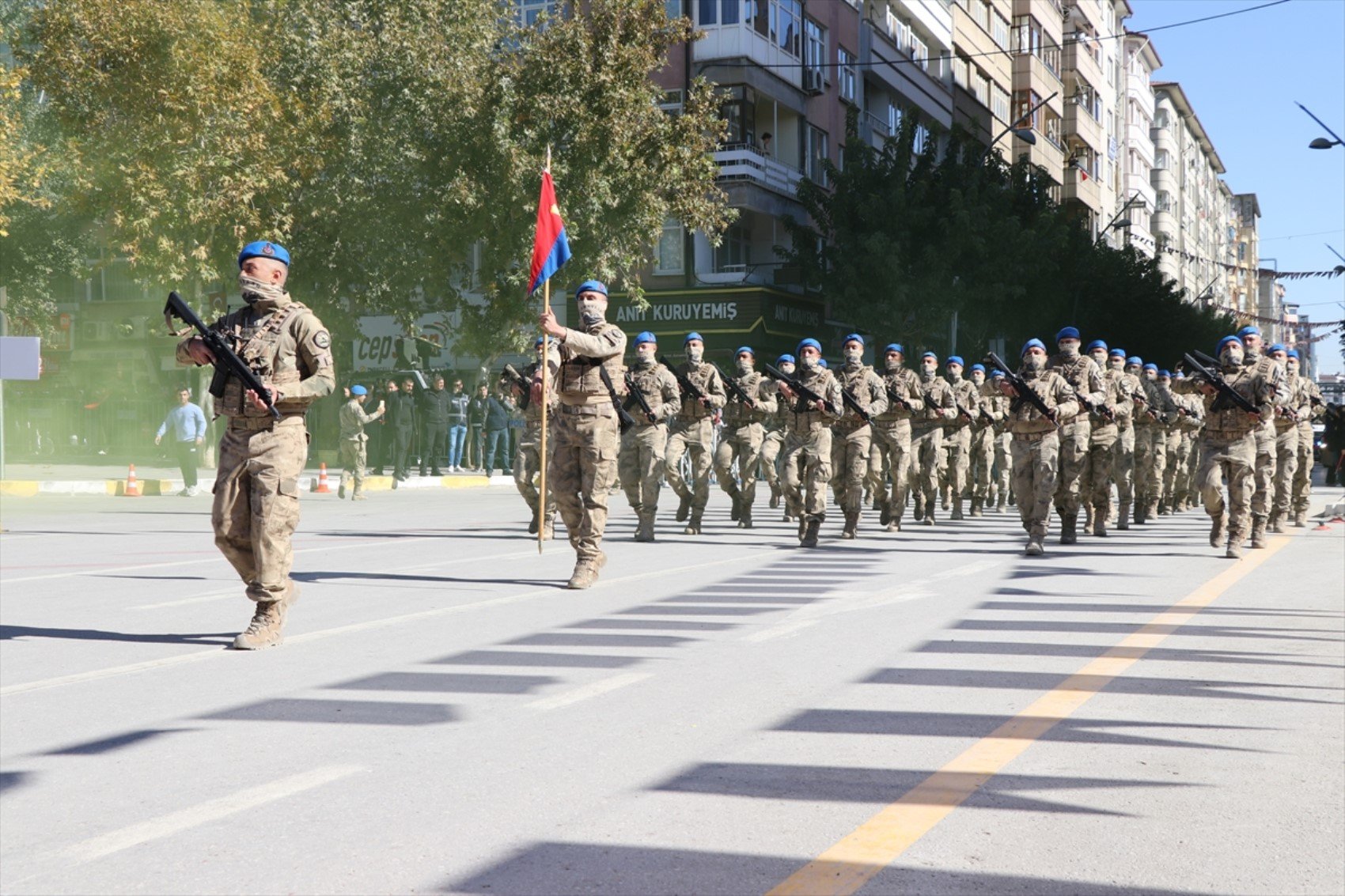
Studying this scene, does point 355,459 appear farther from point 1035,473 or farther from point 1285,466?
point 1285,466

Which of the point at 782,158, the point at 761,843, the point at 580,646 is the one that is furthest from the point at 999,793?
the point at 782,158

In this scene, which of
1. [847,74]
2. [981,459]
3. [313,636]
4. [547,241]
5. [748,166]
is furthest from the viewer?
[847,74]

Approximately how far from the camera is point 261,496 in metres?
7.89

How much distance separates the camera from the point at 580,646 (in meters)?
8.07

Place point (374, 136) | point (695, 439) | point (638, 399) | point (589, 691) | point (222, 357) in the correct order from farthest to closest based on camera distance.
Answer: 1. point (374, 136)
2. point (695, 439)
3. point (638, 399)
4. point (222, 357)
5. point (589, 691)

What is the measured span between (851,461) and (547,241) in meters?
4.27

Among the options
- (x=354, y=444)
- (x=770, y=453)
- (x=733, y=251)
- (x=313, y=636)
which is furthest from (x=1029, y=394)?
(x=733, y=251)

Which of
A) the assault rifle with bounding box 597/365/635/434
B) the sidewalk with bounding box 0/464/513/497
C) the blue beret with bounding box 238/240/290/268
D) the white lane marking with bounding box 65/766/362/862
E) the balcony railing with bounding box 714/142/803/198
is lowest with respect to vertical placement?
the white lane marking with bounding box 65/766/362/862

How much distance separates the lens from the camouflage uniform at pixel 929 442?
18.8m

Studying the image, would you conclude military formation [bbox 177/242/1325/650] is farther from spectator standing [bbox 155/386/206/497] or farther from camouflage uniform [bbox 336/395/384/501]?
spectator standing [bbox 155/386/206/497]

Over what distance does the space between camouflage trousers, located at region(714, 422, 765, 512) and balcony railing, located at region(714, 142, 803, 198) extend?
19.0 m

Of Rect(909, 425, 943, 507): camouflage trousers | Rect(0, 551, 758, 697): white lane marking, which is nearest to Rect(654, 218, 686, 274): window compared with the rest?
Rect(909, 425, 943, 507): camouflage trousers

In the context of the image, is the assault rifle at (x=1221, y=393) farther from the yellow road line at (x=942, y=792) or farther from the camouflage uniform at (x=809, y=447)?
the yellow road line at (x=942, y=792)

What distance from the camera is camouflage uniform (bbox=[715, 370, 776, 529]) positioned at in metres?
18.0
